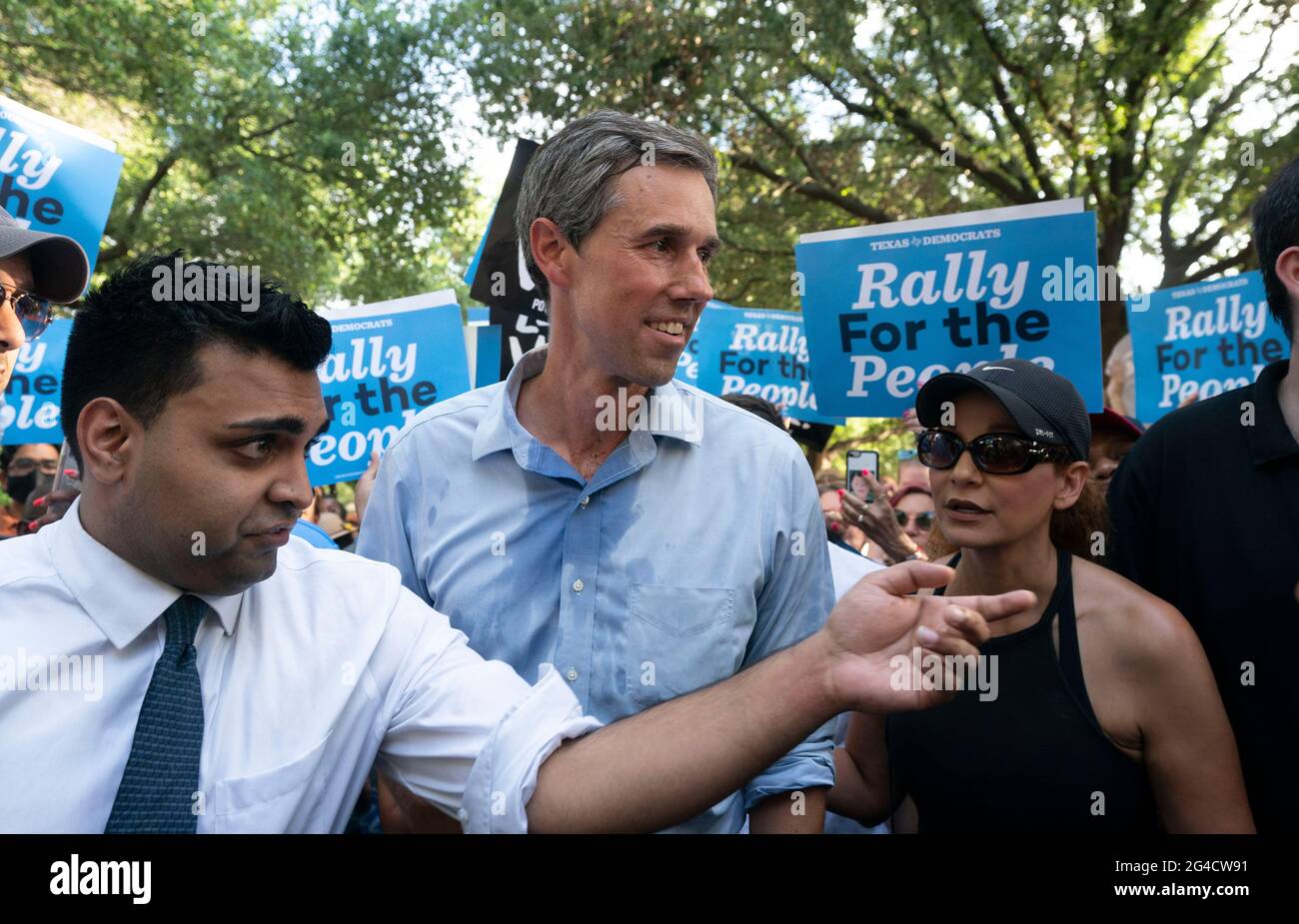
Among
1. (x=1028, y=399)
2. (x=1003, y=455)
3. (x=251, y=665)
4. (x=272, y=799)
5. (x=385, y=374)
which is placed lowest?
(x=272, y=799)

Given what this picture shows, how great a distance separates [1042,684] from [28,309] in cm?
268

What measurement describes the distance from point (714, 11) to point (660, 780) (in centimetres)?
1131

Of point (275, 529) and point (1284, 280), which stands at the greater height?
point (1284, 280)

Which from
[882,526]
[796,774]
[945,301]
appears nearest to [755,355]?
[945,301]

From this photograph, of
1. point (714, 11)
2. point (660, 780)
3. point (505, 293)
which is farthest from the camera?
point (714, 11)

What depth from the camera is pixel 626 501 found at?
2410 mm

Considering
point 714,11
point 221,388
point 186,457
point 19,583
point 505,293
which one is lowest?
point 19,583

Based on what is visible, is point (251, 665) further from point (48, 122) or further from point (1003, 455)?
point (48, 122)

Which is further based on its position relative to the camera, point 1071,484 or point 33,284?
point 33,284

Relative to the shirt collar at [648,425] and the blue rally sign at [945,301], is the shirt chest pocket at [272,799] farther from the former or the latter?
the blue rally sign at [945,301]

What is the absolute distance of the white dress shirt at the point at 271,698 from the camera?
1.79 metres
